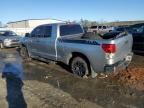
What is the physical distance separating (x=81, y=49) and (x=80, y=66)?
0.70 m

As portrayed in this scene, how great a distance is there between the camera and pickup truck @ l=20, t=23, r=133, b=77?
764 centimetres

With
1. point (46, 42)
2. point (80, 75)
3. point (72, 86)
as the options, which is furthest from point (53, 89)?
point (46, 42)

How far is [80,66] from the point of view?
8.69m

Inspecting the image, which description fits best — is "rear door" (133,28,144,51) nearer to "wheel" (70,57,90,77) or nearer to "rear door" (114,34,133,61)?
"rear door" (114,34,133,61)

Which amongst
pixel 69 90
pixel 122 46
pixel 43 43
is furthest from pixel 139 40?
pixel 69 90

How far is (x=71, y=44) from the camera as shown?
8.76m

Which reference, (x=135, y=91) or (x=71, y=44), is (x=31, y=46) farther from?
(x=135, y=91)

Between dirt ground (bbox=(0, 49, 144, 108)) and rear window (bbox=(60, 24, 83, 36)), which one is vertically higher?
rear window (bbox=(60, 24, 83, 36))

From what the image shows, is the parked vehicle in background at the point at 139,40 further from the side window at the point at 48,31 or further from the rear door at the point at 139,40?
the side window at the point at 48,31

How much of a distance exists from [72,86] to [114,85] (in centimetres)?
128

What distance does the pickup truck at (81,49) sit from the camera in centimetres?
764

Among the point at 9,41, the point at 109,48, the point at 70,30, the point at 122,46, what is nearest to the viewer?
the point at 109,48

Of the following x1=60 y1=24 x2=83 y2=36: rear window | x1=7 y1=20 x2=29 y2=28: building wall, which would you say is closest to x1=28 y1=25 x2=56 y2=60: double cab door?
x1=60 y1=24 x2=83 y2=36: rear window

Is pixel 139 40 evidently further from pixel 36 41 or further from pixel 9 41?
pixel 9 41
